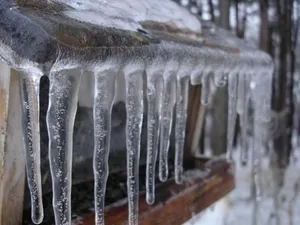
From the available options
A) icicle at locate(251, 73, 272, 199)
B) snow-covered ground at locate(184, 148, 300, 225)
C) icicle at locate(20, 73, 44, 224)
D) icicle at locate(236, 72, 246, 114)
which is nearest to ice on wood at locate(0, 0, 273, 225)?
icicle at locate(20, 73, 44, 224)

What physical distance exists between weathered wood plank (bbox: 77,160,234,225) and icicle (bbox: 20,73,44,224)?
0.17m

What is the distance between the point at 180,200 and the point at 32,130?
2.61 ft

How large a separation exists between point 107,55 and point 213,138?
8.44 feet

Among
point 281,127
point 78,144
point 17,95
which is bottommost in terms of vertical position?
point 281,127

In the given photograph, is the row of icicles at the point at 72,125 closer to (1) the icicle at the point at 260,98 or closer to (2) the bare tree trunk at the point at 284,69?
(1) the icicle at the point at 260,98

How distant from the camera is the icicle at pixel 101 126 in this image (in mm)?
1035

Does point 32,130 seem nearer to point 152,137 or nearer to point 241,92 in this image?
point 152,137

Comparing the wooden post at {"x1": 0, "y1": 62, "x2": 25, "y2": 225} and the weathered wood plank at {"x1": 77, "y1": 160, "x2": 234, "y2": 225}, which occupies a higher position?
the wooden post at {"x1": 0, "y1": 62, "x2": 25, "y2": 225}

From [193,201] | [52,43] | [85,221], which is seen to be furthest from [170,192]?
[52,43]

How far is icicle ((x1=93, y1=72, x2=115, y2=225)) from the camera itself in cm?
104

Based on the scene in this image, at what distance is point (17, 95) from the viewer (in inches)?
39.6

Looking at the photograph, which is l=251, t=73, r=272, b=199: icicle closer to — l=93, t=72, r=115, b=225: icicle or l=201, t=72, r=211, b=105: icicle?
l=201, t=72, r=211, b=105: icicle

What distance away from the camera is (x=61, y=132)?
986 millimetres

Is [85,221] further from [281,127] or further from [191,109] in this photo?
[281,127]
